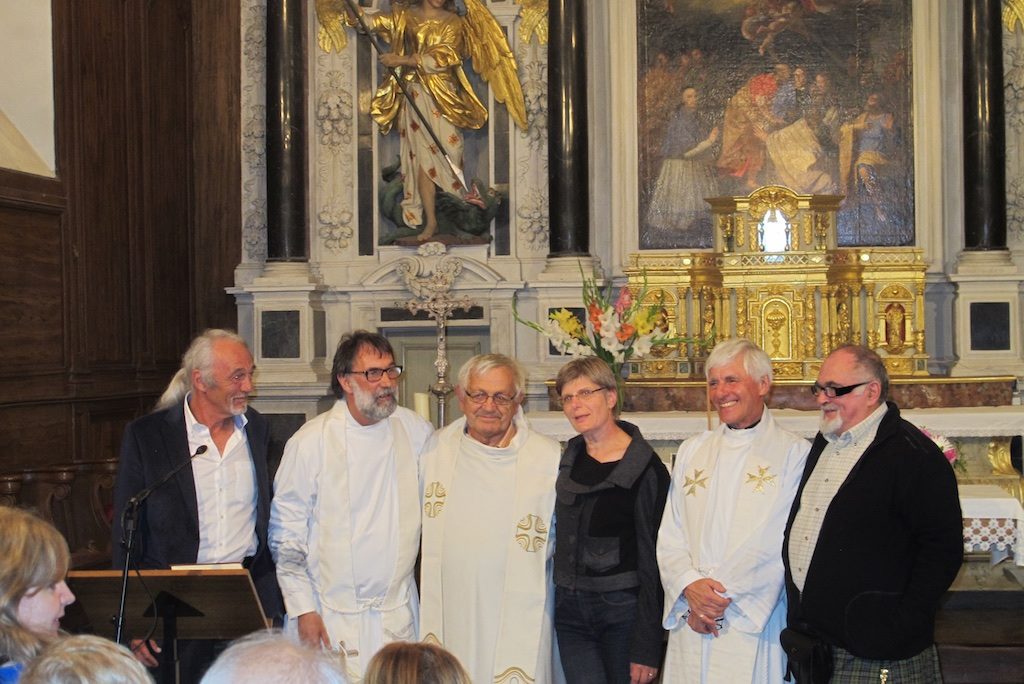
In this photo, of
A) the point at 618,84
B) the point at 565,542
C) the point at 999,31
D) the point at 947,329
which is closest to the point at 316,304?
Result: the point at 618,84

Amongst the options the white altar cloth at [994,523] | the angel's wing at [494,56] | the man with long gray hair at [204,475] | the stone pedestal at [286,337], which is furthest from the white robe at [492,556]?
the angel's wing at [494,56]

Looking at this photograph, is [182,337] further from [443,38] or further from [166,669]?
[166,669]

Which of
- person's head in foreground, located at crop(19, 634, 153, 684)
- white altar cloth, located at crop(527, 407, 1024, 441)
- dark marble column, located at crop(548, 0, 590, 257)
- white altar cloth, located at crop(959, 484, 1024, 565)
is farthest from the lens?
dark marble column, located at crop(548, 0, 590, 257)

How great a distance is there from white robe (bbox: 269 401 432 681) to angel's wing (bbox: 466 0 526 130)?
6.45m

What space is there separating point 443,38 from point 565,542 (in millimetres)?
6995

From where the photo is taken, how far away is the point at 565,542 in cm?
425

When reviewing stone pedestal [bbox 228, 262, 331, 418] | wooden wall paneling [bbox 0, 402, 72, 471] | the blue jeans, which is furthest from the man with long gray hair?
stone pedestal [bbox 228, 262, 331, 418]

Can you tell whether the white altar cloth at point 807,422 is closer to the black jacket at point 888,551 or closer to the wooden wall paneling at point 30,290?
the wooden wall paneling at point 30,290

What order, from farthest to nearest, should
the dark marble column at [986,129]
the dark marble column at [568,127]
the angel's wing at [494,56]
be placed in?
the angel's wing at [494,56]
the dark marble column at [568,127]
the dark marble column at [986,129]

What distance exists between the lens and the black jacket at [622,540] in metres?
4.14

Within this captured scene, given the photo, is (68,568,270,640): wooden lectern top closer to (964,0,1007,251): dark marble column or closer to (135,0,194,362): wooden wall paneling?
(135,0,194,362): wooden wall paneling

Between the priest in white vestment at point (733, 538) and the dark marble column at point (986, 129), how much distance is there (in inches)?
249

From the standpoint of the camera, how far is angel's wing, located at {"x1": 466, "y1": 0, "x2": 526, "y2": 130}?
10531 millimetres

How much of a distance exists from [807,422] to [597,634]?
4.02 meters
